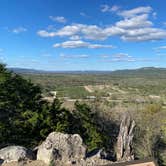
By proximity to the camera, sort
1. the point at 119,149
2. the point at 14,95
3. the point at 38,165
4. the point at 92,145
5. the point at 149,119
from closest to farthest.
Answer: the point at 38,165, the point at 119,149, the point at 92,145, the point at 14,95, the point at 149,119

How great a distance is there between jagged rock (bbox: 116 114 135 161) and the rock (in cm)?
165

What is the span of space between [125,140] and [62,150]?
2806 millimetres

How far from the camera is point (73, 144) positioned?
14.2 m

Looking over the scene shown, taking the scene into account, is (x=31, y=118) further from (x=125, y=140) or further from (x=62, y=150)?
(x=125, y=140)

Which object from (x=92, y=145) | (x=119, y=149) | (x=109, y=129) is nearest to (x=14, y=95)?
(x=92, y=145)

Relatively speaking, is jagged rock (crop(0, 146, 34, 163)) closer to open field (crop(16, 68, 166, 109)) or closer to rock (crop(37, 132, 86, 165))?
rock (crop(37, 132, 86, 165))

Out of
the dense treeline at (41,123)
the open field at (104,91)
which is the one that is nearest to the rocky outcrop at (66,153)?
the dense treeline at (41,123)

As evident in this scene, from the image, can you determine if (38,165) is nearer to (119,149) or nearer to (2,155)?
(2,155)

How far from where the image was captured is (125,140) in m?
14.1

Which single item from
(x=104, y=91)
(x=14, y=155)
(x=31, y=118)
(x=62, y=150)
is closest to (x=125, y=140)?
(x=62, y=150)

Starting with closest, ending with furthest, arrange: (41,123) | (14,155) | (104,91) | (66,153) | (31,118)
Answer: (66,153) → (14,155) → (31,118) → (41,123) → (104,91)

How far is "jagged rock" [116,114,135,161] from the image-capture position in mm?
14086

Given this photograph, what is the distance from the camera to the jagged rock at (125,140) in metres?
14.1

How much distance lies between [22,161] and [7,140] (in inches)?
294
